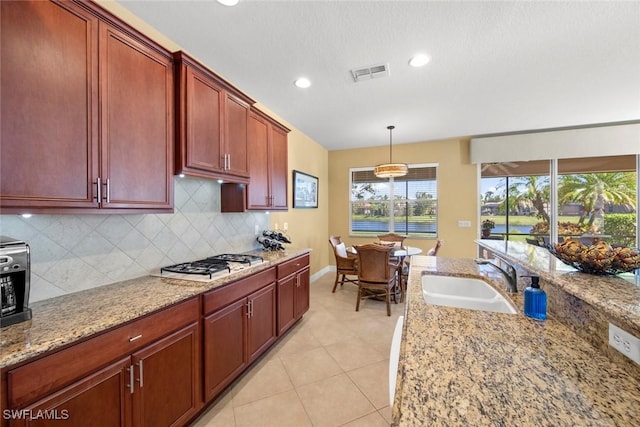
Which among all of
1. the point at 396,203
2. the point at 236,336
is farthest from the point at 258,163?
the point at 396,203

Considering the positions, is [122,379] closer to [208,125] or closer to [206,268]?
[206,268]

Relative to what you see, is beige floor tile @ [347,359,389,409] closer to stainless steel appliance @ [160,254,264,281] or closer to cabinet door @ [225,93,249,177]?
stainless steel appliance @ [160,254,264,281]

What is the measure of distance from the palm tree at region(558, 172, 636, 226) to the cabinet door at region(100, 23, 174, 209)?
5836 millimetres

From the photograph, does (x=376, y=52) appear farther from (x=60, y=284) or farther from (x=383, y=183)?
(x=383, y=183)

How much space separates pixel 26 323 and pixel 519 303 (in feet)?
7.53

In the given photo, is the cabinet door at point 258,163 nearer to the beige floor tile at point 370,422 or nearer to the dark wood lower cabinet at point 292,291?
the dark wood lower cabinet at point 292,291

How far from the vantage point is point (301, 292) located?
306 cm

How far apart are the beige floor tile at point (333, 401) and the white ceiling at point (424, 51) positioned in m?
2.75

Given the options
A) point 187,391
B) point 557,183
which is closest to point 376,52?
point 187,391

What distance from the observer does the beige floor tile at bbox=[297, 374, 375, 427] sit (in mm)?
1749

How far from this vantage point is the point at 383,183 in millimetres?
5520

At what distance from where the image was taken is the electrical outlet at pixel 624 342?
76 centimetres

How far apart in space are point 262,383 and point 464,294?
1.69 metres

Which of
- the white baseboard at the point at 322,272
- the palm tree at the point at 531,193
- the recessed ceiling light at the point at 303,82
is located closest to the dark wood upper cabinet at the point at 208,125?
the recessed ceiling light at the point at 303,82
